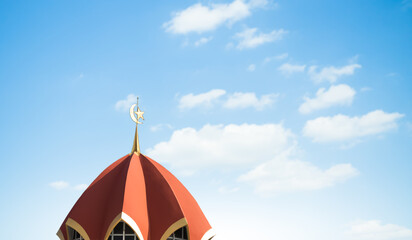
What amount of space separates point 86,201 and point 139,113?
22.6 feet

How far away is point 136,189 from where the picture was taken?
27.7 metres

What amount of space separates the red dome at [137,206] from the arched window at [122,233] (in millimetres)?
614

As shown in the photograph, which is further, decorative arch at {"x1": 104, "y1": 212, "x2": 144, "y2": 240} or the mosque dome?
the mosque dome

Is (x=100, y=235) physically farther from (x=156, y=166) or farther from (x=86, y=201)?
(x=156, y=166)

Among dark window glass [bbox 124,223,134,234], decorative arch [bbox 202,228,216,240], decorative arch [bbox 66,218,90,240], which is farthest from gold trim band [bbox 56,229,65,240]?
decorative arch [bbox 202,228,216,240]

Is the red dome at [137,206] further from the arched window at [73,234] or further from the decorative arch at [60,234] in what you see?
the arched window at [73,234]

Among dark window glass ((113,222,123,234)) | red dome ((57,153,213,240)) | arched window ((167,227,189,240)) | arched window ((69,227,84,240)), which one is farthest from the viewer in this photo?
arched window ((69,227,84,240))

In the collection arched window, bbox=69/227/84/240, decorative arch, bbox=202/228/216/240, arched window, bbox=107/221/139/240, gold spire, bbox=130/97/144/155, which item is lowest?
decorative arch, bbox=202/228/216/240

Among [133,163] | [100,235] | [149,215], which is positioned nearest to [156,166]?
[133,163]

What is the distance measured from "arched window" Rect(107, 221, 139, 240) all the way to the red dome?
2.01 feet

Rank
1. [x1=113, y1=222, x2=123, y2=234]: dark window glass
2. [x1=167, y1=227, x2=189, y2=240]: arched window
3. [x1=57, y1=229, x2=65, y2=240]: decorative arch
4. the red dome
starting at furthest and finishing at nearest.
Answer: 1. [x1=57, y1=229, x2=65, y2=240]: decorative arch
2. [x1=167, y1=227, x2=189, y2=240]: arched window
3. [x1=113, y1=222, x2=123, y2=234]: dark window glass
4. the red dome

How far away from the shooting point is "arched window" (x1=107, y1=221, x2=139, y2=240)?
87.4ft

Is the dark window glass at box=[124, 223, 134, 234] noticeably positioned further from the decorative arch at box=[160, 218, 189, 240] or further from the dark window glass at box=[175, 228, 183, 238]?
the dark window glass at box=[175, 228, 183, 238]

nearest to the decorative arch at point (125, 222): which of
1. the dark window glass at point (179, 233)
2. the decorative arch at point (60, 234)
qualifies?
the dark window glass at point (179, 233)
